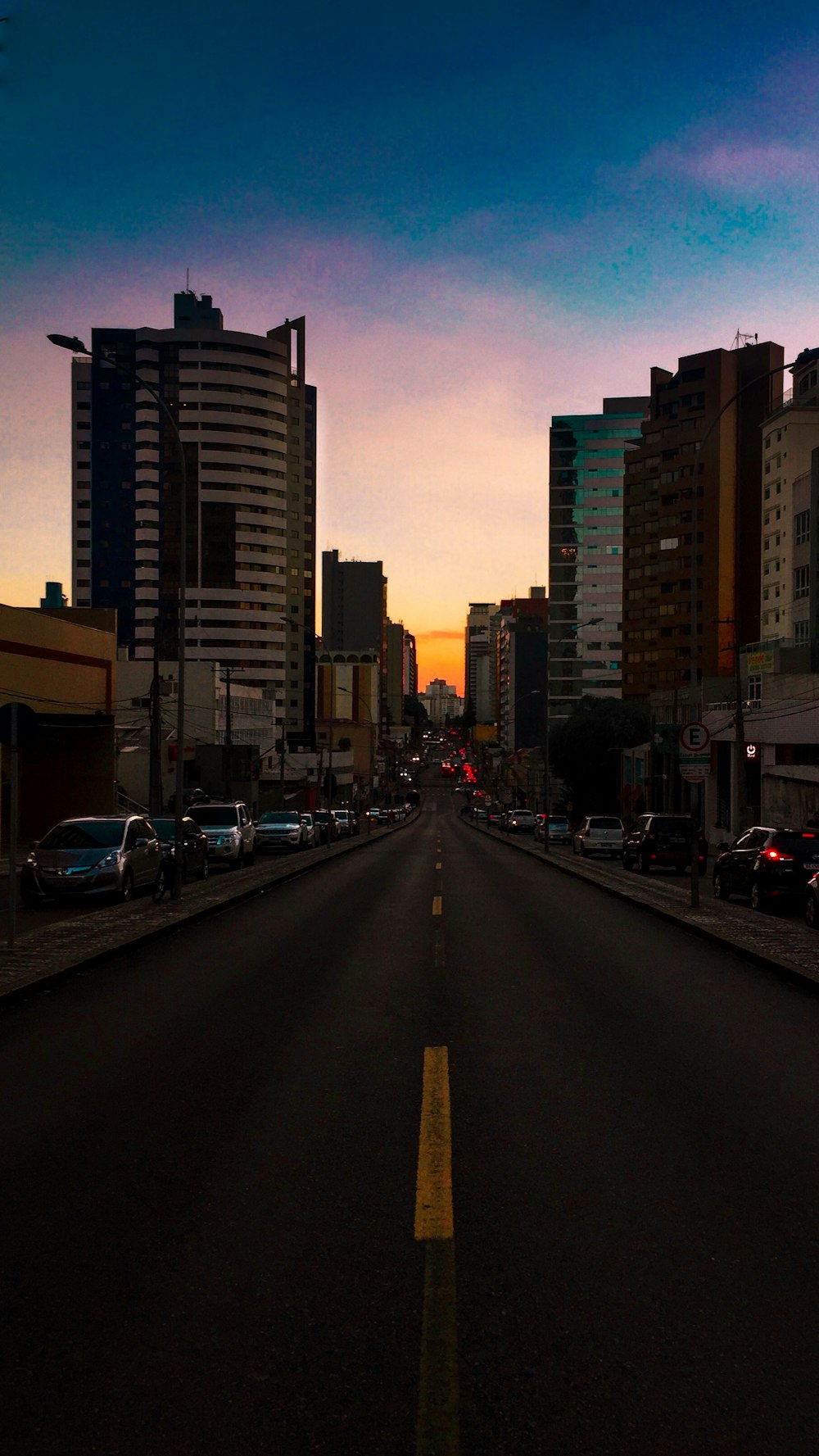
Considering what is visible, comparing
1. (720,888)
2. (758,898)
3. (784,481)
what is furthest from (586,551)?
(758,898)

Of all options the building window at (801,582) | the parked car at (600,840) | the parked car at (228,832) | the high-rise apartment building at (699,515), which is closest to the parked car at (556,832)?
the parked car at (600,840)

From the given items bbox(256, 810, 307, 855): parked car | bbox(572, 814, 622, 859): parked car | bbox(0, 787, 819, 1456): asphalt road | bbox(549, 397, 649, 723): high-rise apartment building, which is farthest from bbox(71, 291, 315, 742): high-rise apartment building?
bbox(0, 787, 819, 1456): asphalt road

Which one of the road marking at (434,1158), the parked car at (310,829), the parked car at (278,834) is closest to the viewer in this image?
the road marking at (434,1158)

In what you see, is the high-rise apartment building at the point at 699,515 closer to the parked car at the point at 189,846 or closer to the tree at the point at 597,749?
the tree at the point at 597,749

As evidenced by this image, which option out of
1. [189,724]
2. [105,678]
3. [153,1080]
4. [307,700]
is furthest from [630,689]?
[153,1080]

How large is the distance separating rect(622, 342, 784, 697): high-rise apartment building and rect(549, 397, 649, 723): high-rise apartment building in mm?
30577

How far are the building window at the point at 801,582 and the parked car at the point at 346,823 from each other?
32465mm

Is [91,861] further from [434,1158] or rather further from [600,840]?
[600,840]

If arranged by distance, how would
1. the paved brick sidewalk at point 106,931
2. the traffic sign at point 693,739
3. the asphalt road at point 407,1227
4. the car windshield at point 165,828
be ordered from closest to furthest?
the asphalt road at point 407,1227, the paved brick sidewalk at point 106,931, the traffic sign at point 693,739, the car windshield at point 165,828

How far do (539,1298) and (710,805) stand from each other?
5640 centimetres

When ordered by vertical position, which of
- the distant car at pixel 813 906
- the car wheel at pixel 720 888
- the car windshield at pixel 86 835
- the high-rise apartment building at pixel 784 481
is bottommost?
the car wheel at pixel 720 888

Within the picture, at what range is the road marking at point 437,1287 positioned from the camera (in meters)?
3.31

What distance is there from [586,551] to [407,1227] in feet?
479

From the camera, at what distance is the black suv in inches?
743
